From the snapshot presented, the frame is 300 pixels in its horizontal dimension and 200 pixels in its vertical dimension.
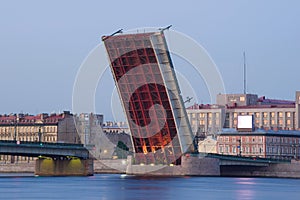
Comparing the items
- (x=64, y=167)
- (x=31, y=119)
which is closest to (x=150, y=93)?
(x=64, y=167)

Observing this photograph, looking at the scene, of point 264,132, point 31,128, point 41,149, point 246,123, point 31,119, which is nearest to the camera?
point 41,149

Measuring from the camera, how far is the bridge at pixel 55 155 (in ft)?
271

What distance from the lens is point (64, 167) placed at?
9256 cm

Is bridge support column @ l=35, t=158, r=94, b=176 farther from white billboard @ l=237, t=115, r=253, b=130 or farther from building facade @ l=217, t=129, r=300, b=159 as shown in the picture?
white billboard @ l=237, t=115, r=253, b=130

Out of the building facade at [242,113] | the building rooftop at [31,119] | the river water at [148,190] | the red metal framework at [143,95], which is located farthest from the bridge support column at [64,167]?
the building facade at [242,113]

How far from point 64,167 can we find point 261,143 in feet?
115

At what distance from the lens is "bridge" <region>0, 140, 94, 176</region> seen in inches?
3251

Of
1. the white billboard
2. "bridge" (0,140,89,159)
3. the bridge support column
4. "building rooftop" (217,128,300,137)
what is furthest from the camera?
the white billboard

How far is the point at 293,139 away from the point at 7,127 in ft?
120

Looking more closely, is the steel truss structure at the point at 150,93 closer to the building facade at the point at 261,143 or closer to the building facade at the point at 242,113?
the building facade at the point at 261,143

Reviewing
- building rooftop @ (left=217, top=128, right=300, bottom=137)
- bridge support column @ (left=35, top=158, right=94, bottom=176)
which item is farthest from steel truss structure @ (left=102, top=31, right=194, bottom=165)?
building rooftop @ (left=217, top=128, right=300, bottom=137)

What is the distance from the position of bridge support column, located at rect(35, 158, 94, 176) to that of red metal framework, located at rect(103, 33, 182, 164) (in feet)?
18.9

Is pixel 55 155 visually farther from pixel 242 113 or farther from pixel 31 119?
pixel 242 113

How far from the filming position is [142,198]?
57.1 metres
